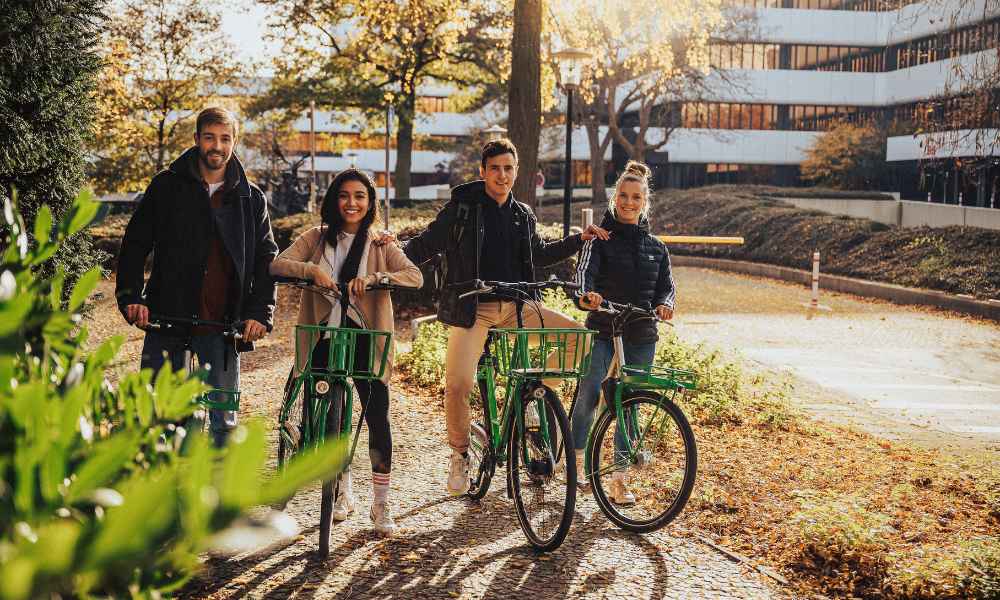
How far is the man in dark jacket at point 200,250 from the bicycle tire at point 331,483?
464 millimetres

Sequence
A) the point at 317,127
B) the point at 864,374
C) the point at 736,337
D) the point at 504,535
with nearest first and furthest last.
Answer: the point at 504,535 < the point at 864,374 < the point at 736,337 < the point at 317,127

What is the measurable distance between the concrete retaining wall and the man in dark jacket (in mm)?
16300

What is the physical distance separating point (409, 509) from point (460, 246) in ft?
4.99

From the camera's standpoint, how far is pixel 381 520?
5094 mm

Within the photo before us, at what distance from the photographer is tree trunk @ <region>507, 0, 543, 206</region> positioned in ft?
42.7

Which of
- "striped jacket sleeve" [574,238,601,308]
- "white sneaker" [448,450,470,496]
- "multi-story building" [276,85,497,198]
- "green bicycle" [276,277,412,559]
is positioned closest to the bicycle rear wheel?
"green bicycle" [276,277,412,559]

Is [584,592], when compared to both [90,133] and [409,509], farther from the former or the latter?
[90,133]

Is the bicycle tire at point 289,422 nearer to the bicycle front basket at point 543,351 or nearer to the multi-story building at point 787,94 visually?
the bicycle front basket at point 543,351

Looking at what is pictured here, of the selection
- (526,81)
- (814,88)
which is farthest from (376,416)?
(814,88)

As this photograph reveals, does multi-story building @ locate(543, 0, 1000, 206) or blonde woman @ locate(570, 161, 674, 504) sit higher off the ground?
multi-story building @ locate(543, 0, 1000, 206)

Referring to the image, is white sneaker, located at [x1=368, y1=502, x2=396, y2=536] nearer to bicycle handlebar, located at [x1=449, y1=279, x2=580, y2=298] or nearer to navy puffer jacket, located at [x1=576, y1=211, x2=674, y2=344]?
bicycle handlebar, located at [x1=449, y1=279, x2=580, y2=298]

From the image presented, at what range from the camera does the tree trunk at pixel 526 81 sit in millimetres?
13008

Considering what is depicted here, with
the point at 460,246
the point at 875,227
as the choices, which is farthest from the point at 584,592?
the point at 875,227

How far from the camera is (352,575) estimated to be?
4.47m
